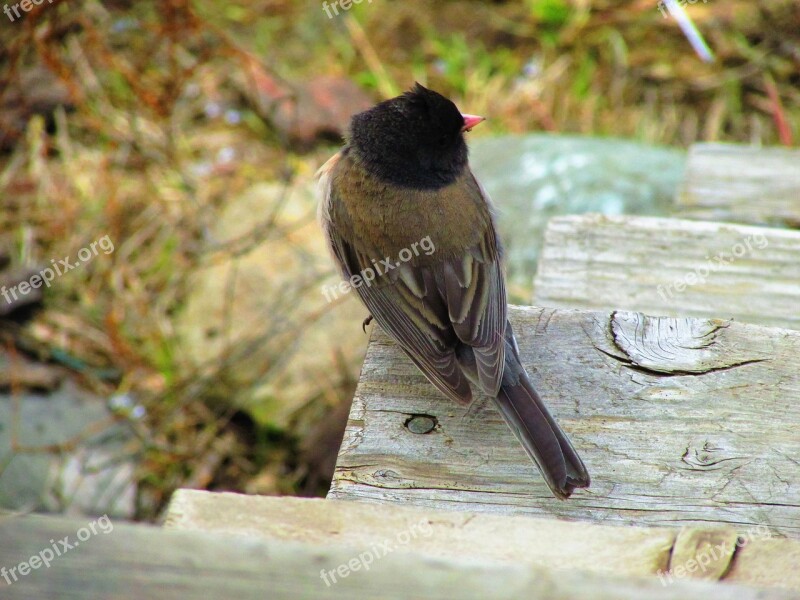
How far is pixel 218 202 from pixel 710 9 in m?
3.14

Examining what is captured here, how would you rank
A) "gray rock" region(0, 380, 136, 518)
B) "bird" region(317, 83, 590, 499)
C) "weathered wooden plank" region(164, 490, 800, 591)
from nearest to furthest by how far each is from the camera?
"weathered wooden plank" region(164, 490, 800, 591) → "bird" region(317, 83, 590, 499) → "gray rock" region(0, 380, 136, 518)

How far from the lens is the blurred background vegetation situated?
415cm

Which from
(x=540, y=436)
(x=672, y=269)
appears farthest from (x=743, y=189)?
(x=540, y=436)

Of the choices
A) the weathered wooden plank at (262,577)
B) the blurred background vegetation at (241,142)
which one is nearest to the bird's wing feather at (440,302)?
the weathered wooden plank at (262,577)

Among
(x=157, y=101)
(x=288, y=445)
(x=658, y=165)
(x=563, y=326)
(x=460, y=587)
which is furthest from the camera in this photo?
(x=157, y=101)

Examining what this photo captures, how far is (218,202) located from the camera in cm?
507

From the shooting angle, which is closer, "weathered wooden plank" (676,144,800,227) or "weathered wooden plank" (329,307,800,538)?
"weathered wooden plank" (329,307,800,538)

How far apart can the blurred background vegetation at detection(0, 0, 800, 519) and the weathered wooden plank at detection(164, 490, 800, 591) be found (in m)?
2.46

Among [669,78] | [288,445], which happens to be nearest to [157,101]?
[288,445]

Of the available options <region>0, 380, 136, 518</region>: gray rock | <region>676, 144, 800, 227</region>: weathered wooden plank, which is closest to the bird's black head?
<region>676, 144, 800, 227</region>: weathered wooden plank

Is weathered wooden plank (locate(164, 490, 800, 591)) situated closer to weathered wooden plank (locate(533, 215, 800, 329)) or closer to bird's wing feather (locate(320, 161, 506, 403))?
bird's wing feather (locate(320, 161, 506, 403))

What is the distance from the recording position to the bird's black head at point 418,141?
2.84m

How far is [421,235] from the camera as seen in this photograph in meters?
2.70

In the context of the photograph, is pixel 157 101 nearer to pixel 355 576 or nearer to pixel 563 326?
pixel 563 326
